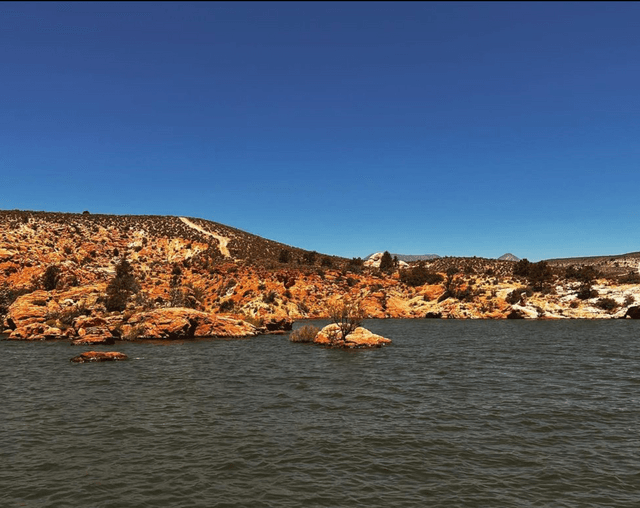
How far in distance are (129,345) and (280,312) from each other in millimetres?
35542

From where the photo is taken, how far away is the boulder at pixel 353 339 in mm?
39938

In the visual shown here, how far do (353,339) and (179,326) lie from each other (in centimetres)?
1908

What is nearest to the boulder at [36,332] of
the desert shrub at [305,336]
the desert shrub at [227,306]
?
the desert shrub at [305,336]

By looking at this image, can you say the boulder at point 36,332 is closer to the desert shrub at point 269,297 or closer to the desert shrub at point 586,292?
the desert shrub at point 269,297

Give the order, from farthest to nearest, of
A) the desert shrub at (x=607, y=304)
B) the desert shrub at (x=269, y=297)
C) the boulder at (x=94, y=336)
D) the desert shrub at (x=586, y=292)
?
the desert shrub at (x=269, y=297)
the desert shrub at (x=586, y=292)
the desert shrub at (x=607, y=304)
the boulder at (x=94, y=336)

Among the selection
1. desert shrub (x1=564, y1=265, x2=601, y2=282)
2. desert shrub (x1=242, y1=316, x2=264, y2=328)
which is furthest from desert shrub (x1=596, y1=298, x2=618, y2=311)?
desert shrub (x1=242, y1=316, x2=264, y2=328)

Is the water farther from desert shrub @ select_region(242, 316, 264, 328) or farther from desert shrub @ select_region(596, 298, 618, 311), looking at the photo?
desert shrub @ select_region(596, 298, 618, 311)

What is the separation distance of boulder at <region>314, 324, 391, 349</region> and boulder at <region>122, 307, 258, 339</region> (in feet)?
38.9

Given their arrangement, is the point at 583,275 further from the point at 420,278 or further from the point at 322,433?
the point at 322,433

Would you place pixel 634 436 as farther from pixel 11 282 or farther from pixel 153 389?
pixel 11 282

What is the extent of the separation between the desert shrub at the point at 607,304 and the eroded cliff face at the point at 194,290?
0.69ft

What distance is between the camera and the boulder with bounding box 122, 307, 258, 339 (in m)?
46.0

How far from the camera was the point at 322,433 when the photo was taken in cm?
1577

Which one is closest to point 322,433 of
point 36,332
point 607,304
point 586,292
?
point 36,332
